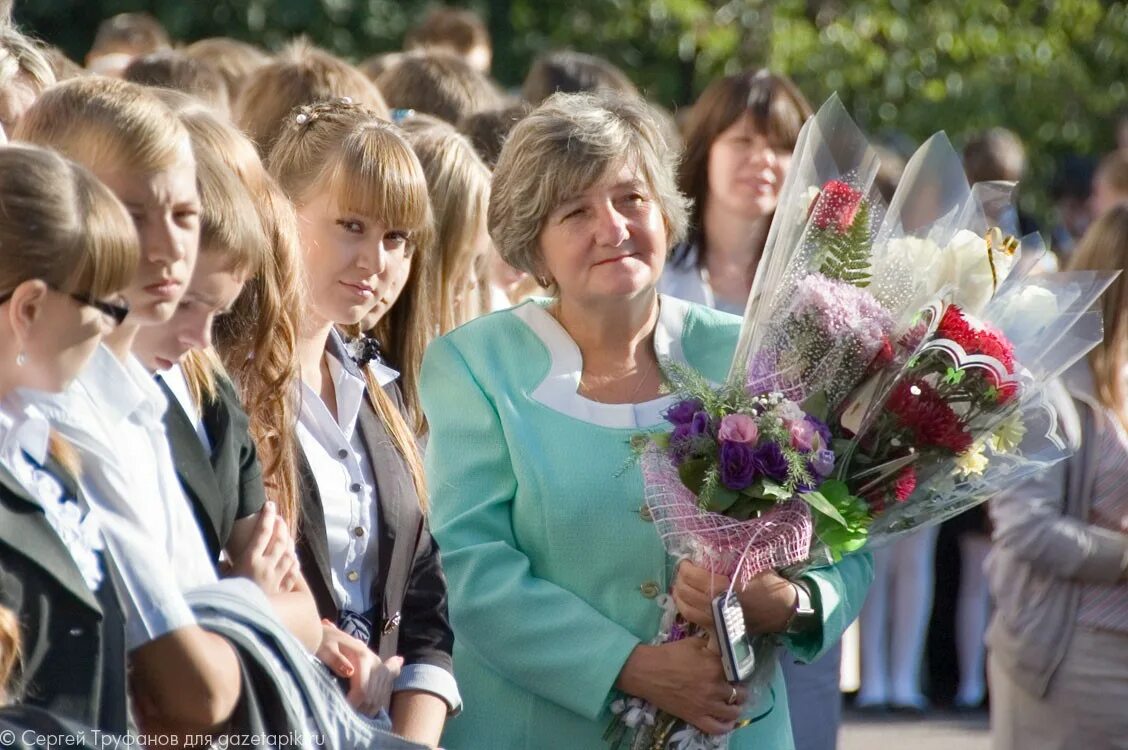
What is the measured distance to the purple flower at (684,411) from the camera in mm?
3126

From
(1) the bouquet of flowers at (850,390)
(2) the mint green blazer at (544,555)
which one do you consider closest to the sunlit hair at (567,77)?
(2) the mint green blazer at (544,555)

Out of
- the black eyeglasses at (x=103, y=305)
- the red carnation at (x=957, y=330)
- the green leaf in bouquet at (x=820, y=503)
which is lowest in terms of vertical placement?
the green leaf in bouquet at (x=820, y=503)

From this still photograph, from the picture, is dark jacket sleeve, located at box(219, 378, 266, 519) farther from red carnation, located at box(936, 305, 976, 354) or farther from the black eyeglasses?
red carnation, located at box(936, 305, 976, 354)

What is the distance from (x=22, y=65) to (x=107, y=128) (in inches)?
51.1

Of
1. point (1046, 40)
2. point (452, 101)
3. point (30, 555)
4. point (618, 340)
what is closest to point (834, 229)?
point (618, 340)

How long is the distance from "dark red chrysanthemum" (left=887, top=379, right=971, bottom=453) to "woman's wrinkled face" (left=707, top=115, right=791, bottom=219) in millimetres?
2127

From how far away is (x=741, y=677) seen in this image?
318 centimetres

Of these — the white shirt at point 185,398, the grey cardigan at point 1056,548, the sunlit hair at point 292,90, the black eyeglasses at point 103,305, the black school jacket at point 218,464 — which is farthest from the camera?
the grey cardigan at point 1056,548

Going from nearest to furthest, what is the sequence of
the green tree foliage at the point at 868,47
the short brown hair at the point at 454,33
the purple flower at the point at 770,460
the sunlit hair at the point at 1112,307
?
the purple flower at the point at 770,460 → the sunlit hair at the point at 1112,307 → the short brown hair at the point at 454,33 → the green tree foliage at the point at 868,47

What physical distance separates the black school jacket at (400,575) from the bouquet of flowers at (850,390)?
1.32 ft

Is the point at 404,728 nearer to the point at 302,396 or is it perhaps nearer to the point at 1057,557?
the point at 302,396

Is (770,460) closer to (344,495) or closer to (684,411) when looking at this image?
(684,411)

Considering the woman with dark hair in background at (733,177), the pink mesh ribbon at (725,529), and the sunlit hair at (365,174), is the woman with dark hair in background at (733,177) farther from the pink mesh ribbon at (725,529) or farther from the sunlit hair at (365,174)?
the pink mesh ribbon at (725,529)

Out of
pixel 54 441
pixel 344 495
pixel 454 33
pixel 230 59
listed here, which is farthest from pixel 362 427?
pixel 454 33
